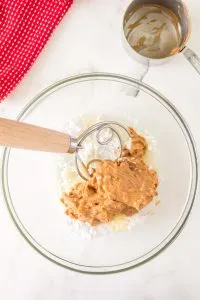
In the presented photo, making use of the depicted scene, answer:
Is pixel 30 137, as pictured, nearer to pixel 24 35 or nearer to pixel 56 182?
pixel 56 182

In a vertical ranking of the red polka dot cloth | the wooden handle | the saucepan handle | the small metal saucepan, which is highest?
the red polka dot cloth

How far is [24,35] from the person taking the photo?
109 centimetres

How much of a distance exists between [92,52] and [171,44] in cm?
19

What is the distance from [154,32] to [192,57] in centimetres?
11

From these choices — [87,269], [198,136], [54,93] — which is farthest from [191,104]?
[87,269]

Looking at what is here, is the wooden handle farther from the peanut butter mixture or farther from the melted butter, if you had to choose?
the melted butter

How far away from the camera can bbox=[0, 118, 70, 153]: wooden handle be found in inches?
31.5

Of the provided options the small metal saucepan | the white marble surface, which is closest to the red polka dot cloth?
the white marble surface

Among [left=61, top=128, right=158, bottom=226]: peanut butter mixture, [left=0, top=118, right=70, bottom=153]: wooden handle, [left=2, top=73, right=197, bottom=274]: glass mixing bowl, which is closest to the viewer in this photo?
[left=0, top=118, right=70, bottom=153]: wooden handle

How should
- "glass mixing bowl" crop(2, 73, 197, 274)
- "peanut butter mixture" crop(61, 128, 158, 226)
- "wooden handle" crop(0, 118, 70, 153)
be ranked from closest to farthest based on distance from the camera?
"wooden handle" crop(0, 118, 70, 153) → "peanut butter mixture" crop(61, 128, 158, 226) → "glass mixing bowl" crop(2, 73, 197, 274)

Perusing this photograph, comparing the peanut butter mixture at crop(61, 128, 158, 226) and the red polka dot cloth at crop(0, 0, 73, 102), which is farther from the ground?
the red polka dot cloth at crop(0, 0, 73, 102)

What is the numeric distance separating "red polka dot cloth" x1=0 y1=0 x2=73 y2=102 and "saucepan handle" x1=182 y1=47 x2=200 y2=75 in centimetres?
29

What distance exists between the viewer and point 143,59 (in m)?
1.06

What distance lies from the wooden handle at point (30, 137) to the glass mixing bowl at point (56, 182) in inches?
5.1
